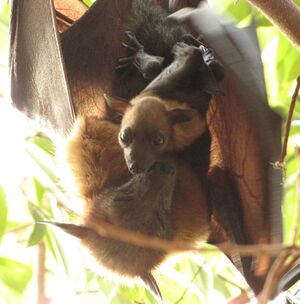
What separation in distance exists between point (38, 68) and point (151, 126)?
76 centimetres

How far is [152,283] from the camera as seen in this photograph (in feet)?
6.05

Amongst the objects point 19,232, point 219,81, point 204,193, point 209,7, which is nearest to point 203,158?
point 204,193

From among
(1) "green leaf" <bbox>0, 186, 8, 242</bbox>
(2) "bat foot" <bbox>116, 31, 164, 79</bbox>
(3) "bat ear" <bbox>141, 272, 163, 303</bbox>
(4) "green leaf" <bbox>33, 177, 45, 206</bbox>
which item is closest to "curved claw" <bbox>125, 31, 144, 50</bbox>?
(2) "bat foot" <bbox>116, 31, 164, 79</bbox>

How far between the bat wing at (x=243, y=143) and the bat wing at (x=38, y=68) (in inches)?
22.2

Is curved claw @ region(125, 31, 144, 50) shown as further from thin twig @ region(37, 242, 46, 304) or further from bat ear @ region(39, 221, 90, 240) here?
thin twig @ region(37, 242, 46, 304)

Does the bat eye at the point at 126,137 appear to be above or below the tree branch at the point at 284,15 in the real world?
below

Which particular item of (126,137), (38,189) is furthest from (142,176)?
(38,189)

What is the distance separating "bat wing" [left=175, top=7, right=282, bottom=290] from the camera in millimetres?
1999

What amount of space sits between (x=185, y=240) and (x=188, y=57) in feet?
2.15

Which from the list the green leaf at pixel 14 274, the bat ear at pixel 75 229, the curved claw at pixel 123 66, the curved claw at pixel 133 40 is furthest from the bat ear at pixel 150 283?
the curved claw at pixel 133 40

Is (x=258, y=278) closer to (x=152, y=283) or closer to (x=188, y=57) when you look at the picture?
(x=152, y=283)

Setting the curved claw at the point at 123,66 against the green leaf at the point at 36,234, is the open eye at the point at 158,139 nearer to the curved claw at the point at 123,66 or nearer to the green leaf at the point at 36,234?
the curved claw at the point at 123,66

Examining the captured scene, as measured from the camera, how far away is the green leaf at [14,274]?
223 cm

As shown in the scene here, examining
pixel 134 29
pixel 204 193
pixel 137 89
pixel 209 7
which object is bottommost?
pixel 204 193
